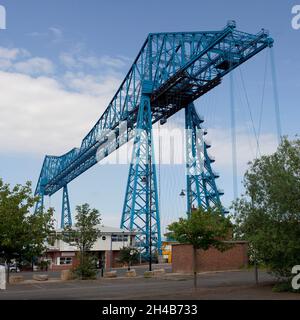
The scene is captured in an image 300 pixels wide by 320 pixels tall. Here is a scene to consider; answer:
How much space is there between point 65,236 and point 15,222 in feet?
35.4

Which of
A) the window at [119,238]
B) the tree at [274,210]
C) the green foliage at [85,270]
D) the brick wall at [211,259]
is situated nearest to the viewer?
the tree at [274,210]

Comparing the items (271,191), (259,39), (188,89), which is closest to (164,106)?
(188,89)

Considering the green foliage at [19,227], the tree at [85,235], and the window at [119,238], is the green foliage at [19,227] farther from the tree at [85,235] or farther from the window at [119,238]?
the window at [119,238]

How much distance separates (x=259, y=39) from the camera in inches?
1745

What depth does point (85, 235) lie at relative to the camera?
119 ft

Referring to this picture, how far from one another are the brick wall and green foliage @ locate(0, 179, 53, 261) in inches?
570

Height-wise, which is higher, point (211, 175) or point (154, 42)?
point (154, 42)

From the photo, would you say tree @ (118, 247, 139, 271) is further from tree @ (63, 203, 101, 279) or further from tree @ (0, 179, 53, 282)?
tree @ (0, 179, 53, 282)

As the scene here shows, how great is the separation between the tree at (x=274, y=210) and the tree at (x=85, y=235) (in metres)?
16.6

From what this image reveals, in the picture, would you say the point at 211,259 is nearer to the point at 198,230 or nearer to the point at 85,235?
the point at 85,235

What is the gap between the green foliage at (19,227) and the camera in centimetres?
2689

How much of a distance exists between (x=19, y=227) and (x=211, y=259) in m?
17.9

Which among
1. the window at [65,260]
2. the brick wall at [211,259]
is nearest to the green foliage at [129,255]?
the brick wall at [211,259]

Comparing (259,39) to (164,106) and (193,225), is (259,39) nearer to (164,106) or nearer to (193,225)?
(164,106)
